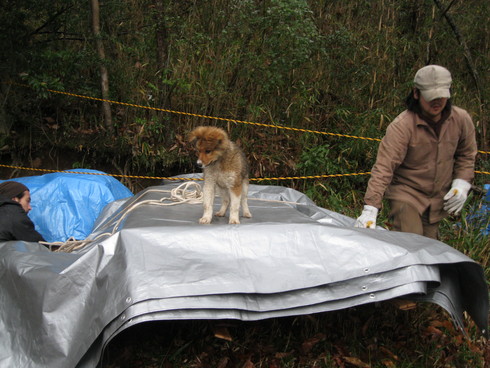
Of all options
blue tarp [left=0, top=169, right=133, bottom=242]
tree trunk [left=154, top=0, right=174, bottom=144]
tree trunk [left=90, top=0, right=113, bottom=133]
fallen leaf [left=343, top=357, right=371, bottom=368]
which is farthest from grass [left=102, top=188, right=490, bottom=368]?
tree trunk [left=90, top=0, right=113, bottom=133]

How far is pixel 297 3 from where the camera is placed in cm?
779

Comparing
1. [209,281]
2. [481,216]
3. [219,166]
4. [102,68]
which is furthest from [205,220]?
[102,68]

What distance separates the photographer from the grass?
148 inches

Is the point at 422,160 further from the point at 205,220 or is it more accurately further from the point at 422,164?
the point at 205,220

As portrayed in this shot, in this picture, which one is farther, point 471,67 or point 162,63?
point 471,67

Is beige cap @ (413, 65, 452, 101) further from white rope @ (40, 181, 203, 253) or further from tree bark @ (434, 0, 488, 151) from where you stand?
tree bark @ (434, 0, 488, 151)

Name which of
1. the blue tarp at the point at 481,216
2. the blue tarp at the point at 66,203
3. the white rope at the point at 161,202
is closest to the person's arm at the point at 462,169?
the blue tarp at the point at 481,216

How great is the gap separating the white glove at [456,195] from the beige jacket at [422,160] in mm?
79

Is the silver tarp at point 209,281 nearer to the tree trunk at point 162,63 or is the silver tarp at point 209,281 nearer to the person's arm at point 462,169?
the person's arm at point 462,169

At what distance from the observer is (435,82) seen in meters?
3.84

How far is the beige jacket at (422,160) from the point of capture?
4.07 meters

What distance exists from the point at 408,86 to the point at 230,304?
766cm

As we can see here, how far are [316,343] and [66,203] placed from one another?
3.46m

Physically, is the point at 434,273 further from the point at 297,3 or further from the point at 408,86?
the point at 408,86
